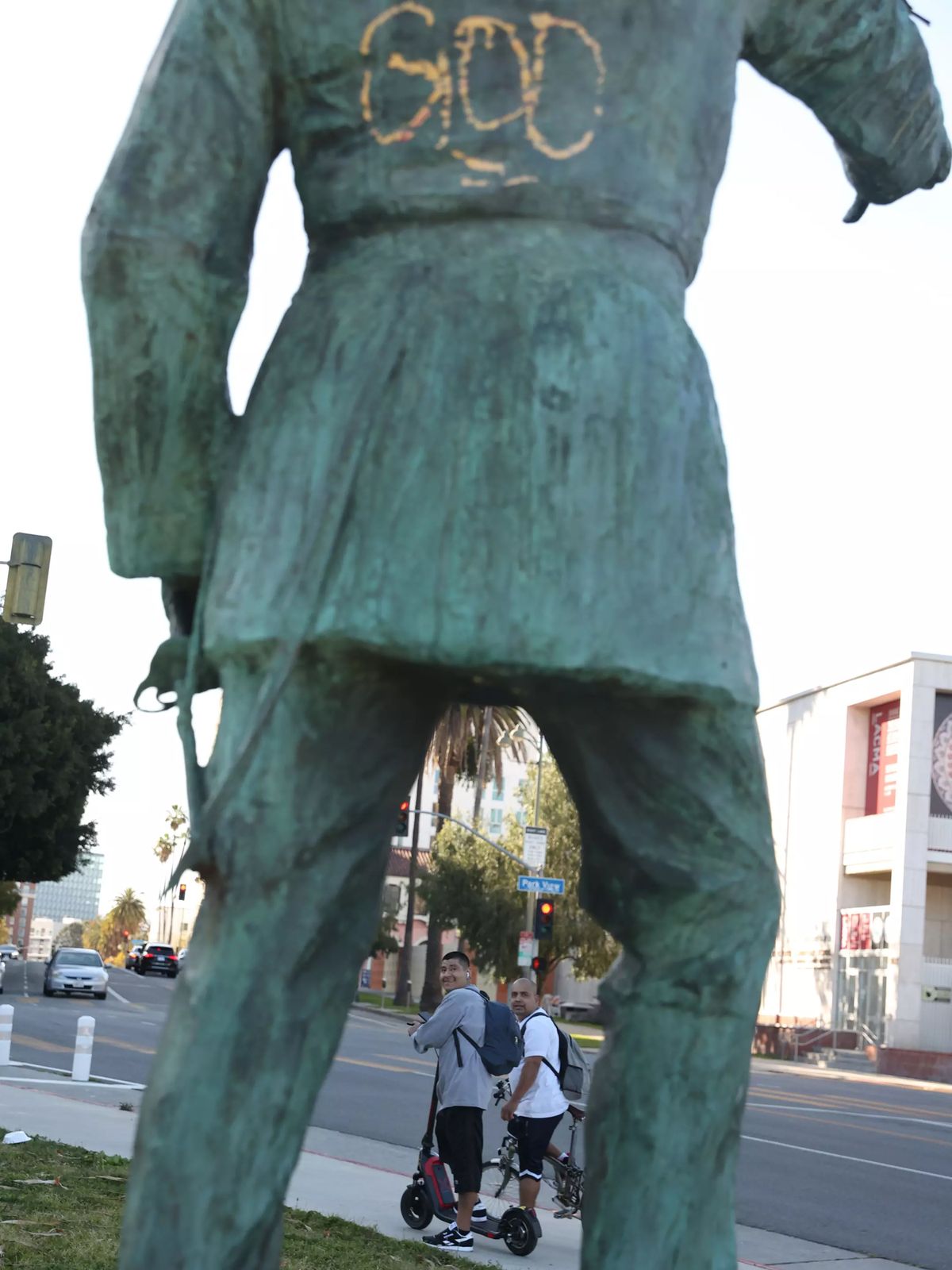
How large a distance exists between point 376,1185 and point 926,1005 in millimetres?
37526

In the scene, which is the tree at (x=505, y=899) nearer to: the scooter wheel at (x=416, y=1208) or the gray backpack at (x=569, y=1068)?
the gray backpack at (x=569, y=1068)

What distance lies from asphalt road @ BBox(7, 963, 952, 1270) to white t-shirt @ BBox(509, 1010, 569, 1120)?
1554 millimetres

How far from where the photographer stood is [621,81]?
6.35 feet

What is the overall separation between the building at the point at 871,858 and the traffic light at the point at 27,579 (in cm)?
2892

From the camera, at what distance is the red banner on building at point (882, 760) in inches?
1877

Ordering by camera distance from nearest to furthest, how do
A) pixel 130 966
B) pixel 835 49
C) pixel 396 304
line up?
pixel 396 304 → pixel 835 49 → pixel 130 966

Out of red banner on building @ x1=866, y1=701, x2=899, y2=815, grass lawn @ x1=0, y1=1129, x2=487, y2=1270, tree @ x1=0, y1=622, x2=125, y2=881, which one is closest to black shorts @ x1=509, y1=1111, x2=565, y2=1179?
grass lawn @ x1=0, y1=1129, x2=487, y2=1270

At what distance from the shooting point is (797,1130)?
16609mm

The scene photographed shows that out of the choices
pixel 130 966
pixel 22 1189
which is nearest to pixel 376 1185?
pixel 22 1189

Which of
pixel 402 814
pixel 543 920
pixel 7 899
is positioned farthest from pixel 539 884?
pixel 7 899

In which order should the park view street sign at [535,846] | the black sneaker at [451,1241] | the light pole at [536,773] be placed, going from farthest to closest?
the light pole at [536,773], the park view street sign at [535,846], the black sneaker at [451,1241]

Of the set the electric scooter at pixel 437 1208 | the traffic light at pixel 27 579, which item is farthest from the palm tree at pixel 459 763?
the electric scooter at pixel 437 1208

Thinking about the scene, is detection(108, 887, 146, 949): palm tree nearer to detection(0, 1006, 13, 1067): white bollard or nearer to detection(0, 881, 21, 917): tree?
detection(0, 881, 21, 917): tree

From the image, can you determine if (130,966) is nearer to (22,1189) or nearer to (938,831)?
(938,831)
